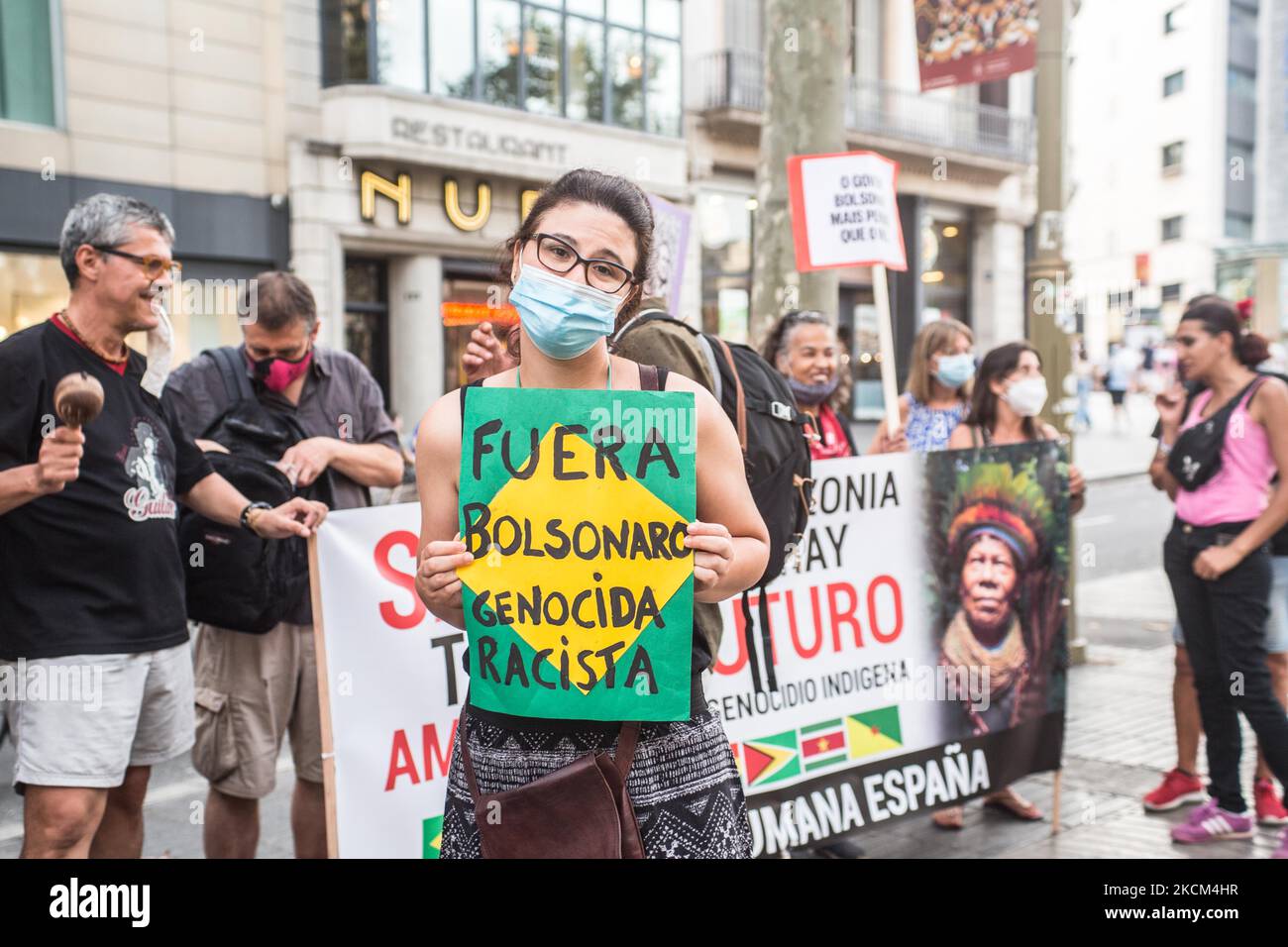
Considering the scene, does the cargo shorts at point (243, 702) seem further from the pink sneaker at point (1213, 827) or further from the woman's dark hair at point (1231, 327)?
the woman's dark hair at point (1231, 327)

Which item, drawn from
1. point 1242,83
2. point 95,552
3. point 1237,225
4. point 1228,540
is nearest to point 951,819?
point 1228,540

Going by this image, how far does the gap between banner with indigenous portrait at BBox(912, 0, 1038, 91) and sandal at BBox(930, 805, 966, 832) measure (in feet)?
16.5

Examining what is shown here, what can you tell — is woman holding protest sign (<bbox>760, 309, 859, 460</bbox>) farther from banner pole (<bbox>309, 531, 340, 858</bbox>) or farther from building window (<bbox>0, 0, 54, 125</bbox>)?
building window (<bbox>0, 0, 54, 125</bbox>)

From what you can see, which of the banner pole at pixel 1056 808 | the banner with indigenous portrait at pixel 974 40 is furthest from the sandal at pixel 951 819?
the banner with indigenous portrait at pixel 974 40

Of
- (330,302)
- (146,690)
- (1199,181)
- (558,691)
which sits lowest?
(146,690)

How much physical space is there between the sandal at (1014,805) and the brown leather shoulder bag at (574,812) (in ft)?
9.93

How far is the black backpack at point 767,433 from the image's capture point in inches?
117

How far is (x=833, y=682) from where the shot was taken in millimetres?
4191

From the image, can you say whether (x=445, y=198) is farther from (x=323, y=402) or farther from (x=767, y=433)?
(x=767, y=433)

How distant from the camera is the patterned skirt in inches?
88.0

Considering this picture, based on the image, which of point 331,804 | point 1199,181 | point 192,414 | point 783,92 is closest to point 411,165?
point 783,92

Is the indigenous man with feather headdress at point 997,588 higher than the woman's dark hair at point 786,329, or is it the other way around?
Result: the woman's dark hair at point 786,329
